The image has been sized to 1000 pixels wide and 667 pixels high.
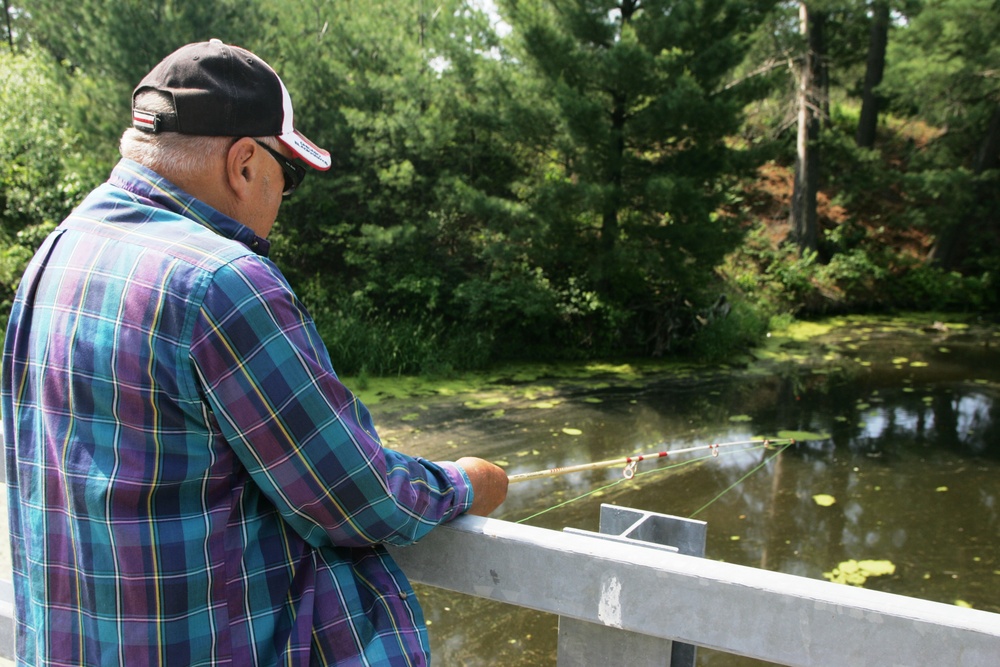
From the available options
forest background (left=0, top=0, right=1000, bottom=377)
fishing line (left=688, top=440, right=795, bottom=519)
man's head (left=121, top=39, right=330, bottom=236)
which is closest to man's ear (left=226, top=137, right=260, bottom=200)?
man's head (left=121, top=39, right=330, bottom=236)

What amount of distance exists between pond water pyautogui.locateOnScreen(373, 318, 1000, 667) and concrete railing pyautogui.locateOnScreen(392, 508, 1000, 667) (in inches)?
103

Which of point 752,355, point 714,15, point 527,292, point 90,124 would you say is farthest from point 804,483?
point 90,124

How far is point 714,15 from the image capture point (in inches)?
395

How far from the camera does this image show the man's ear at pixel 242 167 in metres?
1.33

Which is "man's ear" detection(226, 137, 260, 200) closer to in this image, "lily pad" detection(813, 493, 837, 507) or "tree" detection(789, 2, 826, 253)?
"lily pad" detection(813, 493, 837, 507)

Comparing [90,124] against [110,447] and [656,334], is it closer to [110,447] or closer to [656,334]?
[656,334]

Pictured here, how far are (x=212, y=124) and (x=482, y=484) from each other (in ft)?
2.64

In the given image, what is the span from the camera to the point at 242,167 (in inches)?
53.3

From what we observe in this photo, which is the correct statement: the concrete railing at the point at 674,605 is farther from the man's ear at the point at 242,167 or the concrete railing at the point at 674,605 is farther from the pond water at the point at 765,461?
the pond water at the point at 765,461

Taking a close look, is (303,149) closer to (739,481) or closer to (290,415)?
(290,415)

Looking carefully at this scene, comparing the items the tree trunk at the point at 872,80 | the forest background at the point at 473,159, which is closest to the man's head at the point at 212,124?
the forest background at the point at 473,159

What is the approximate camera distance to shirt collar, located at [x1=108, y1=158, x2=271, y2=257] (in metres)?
1.29

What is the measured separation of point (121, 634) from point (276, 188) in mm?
748

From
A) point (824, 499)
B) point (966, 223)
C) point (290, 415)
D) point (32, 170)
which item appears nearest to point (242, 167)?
point (290, 415)
